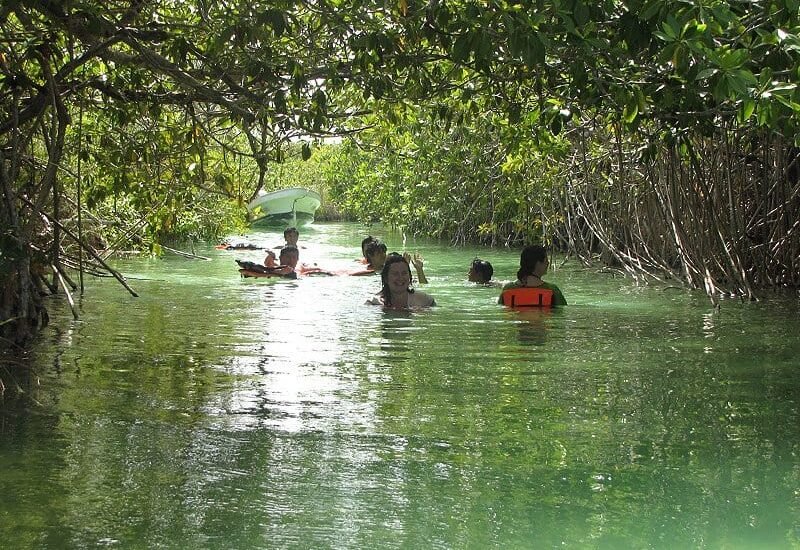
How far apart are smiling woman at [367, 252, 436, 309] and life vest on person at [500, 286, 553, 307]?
32.0 inches

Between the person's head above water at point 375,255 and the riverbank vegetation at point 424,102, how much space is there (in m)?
1.53

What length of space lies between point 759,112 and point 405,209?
19.0m

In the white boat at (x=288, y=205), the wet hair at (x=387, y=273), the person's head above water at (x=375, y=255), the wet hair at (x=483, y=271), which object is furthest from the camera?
the white boat at (x=288, y=205)

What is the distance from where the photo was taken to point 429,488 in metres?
4.44

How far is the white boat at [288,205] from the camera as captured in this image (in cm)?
3606

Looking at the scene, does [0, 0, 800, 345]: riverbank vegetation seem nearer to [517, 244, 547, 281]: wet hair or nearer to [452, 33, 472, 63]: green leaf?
[452, 33, 472, 63]: green leaf

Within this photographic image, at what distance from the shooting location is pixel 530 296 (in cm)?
1070

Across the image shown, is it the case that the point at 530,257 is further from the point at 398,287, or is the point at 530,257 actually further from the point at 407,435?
the point at 407,435

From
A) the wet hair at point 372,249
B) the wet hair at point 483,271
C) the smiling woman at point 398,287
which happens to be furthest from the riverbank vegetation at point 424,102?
the wet hair at point 372,249

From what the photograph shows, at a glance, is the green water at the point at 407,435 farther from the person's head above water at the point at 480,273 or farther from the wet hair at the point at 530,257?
the person's head above water at the point at 480,273

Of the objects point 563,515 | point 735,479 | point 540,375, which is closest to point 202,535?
point 563,515

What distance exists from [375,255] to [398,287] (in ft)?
16.5

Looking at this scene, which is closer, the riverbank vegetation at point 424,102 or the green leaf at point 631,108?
the riverbank vegetation at point 424,102

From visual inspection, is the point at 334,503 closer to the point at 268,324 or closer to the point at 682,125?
the point at 682,125
